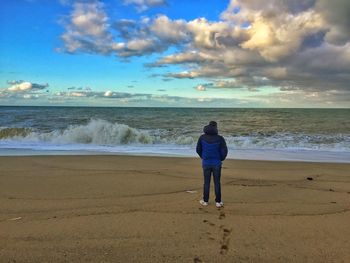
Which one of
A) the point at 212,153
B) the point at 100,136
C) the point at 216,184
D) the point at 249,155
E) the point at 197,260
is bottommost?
the point at 249,155

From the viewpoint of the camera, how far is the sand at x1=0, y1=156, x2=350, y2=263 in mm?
4961

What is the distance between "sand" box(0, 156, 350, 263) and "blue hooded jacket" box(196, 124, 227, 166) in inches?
34.9

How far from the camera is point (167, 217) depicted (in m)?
6.41

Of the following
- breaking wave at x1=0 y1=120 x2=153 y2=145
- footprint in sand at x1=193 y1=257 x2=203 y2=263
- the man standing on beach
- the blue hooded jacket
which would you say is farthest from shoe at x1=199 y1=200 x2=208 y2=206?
breaking wave at x1=0 y1=120 x2=153 y2=145

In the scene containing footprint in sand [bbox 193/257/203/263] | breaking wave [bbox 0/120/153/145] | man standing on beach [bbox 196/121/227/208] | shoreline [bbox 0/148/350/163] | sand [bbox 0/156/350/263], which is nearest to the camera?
footprint in sand [bbox 193/257/203/263]

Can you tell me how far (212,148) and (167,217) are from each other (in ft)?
5.38

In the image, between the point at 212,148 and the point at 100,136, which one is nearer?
the point at 212,148

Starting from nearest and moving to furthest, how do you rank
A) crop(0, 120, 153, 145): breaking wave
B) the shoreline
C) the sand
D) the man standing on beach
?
the sand, the man standing on beach, the shoreline, crop(0, 120, 153, 145): breaking wave

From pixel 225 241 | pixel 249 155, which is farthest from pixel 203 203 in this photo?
pixel 249 155

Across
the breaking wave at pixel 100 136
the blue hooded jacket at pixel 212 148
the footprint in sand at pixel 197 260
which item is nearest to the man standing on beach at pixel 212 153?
the blue hooded jacket at pixel 212 148

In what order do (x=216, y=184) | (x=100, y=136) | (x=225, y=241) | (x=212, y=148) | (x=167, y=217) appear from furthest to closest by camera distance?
(x=100, y=136) < (x=216, y=184) < (x=212, y=148) < (x=167, y=217) < (x=225, y=241)

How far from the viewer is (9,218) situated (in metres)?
6.33

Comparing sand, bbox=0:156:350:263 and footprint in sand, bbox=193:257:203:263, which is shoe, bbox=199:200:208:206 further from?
footprint in sand, bbox=193:257:203:263

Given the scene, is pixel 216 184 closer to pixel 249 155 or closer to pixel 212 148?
pixel 212 148
